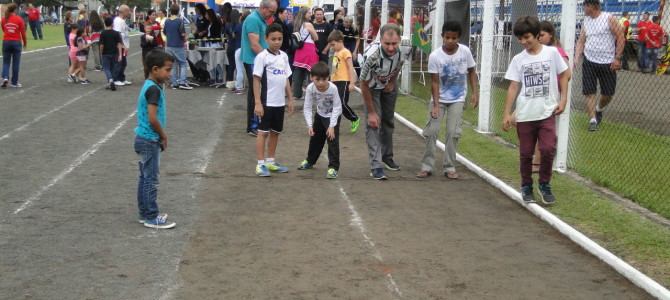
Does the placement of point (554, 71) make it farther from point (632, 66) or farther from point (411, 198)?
point (632, 66)

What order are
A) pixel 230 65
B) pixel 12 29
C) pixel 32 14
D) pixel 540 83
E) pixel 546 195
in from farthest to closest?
pixel 32 14 → pixel 230 65 → pixel 12 29 → pixel 546 195 → pixel 540 83

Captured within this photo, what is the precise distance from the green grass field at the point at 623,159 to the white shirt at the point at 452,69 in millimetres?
1823

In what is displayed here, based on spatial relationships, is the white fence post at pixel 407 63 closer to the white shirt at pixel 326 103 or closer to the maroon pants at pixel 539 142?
the white shirt at pixel 326 103

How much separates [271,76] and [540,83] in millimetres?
3087

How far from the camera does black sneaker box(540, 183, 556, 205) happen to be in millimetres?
7953

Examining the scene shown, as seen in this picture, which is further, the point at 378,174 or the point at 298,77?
the point at 298,77

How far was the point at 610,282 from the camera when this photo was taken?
19.0 ft

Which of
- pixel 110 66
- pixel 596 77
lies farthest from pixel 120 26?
pixel 596 77

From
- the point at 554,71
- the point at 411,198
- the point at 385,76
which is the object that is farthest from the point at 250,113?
the point at 554,71

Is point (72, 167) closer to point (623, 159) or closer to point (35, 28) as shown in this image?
point (623, 159)

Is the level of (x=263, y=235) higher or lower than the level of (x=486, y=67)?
lower

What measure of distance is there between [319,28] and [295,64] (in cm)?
265

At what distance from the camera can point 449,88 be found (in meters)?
9.22

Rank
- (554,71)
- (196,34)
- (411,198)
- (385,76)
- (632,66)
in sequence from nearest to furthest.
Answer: (554,71)
(411,198)
(385,76)
(632,66)
(196,34)
